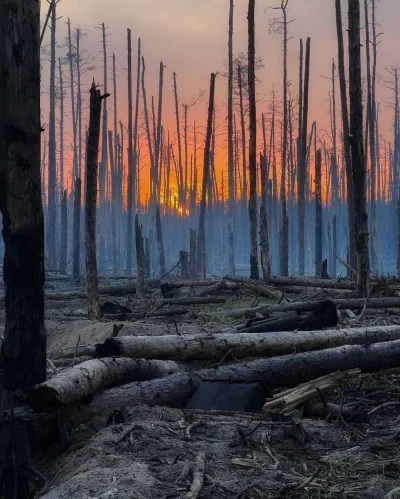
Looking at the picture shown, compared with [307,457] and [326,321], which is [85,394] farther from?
[326,321]

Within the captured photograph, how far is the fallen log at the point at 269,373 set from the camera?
5219 millimetres

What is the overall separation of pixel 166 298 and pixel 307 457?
10531mm

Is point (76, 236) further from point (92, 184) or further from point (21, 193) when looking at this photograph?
point (21, 193)

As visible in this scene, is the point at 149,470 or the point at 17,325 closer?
the point at 149,470

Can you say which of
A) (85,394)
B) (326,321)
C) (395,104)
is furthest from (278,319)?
(395,104)

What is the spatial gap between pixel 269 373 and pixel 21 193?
2766mm

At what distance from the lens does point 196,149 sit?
5544cm

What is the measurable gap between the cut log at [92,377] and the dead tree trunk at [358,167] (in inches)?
253

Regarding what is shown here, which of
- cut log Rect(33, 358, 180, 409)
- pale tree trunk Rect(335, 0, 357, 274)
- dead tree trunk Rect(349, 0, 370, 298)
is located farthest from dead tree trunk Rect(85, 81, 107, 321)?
pale tree trunk Rect(335, 0, 357, 274)

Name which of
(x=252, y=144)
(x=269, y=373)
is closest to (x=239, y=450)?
(x=269, y=373)

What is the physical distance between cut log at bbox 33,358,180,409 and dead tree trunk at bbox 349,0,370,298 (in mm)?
6420

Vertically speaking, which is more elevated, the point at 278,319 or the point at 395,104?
the point at 395,104

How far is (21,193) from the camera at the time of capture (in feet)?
15.1

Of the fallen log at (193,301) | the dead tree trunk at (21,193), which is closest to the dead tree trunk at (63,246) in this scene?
the fallen log at (193,301)
